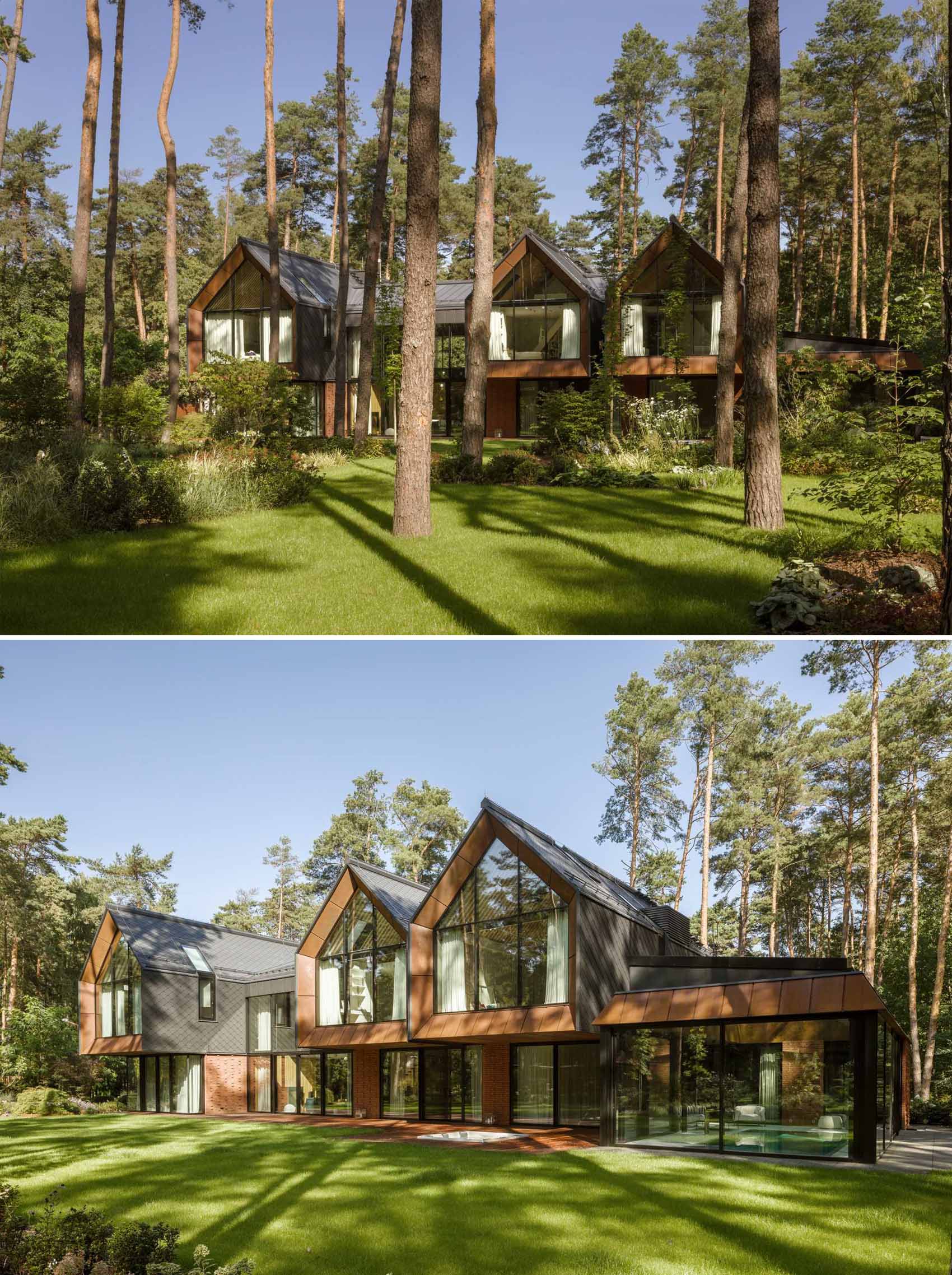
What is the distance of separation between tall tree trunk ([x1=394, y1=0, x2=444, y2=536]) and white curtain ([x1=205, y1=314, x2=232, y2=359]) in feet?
83.1

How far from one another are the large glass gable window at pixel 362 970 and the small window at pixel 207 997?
5.53 m

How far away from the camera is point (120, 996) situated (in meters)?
25.9

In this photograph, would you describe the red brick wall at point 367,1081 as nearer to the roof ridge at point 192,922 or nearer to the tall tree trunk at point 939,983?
the roof ridge at point 192,922

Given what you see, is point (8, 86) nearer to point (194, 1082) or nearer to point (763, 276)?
point (763, 276)

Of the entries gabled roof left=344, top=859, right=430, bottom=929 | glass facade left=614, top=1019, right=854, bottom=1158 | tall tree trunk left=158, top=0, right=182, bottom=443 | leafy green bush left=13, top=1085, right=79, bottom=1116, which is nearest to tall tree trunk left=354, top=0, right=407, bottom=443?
tall tree trunk left=158, top=0, right=182, bottom=443

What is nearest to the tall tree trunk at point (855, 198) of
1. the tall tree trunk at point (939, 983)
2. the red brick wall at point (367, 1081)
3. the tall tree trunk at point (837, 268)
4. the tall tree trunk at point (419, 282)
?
the tall tree trunk at point (837, 268)

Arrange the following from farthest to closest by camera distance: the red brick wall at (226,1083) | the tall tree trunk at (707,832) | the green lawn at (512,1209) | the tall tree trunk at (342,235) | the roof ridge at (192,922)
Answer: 1. the tall tree trunk at (342,235)
2. the tall tree trunk at (707,832)
3. the roof ridge at (192,922)
4. the red brick wall at (226,1083)
5. the green lawn at (512,1209)

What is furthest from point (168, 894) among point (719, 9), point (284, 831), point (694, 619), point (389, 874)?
point (719, 9)

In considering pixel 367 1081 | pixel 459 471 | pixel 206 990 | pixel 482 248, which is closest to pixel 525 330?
pixel 482 248

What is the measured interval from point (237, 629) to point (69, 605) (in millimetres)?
2162

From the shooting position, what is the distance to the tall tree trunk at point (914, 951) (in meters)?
25.4

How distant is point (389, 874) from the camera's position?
22.8 metres

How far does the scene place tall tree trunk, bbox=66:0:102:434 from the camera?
22031mm

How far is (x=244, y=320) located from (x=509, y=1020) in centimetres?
3050
